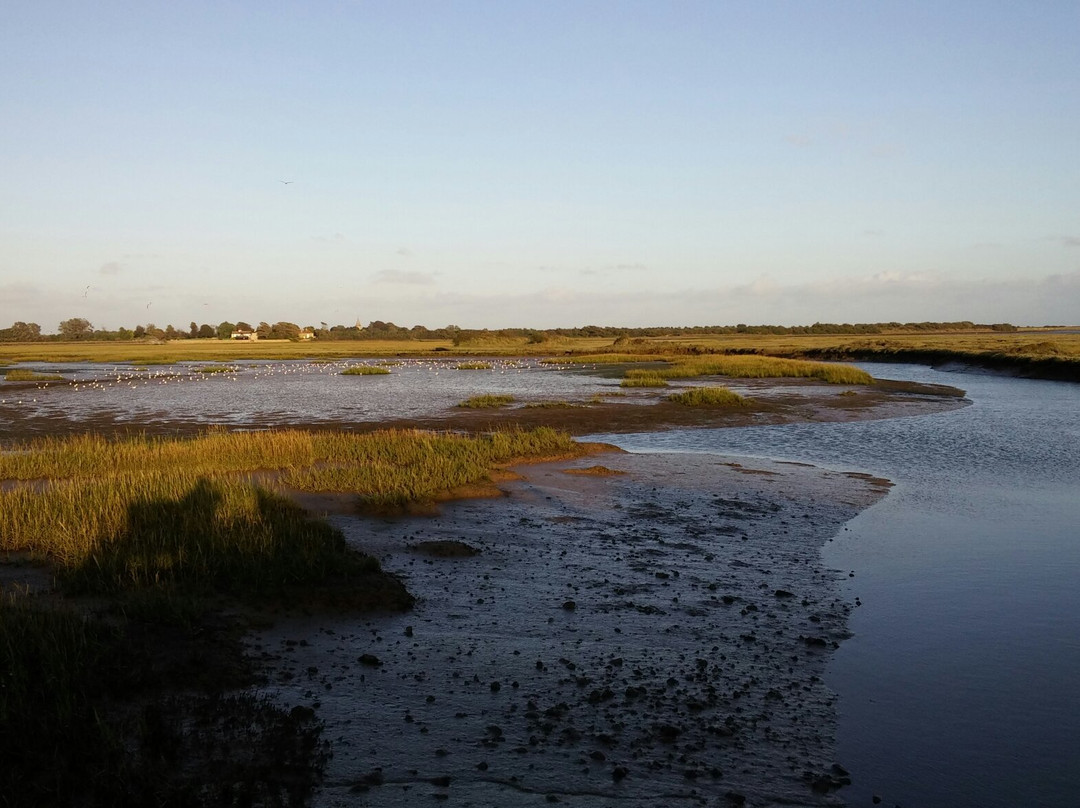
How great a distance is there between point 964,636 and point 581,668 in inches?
180

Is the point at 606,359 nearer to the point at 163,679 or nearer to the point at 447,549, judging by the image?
the point at 447,549

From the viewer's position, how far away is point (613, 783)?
239 inches

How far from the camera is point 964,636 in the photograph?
9.37 metres

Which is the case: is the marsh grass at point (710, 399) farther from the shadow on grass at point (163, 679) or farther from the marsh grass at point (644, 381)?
the shadow on grass at point (163, 679)

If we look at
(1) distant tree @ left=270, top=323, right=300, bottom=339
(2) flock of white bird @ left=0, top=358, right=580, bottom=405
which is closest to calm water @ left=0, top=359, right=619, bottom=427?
(2) flock of white bird @ left=0, top=358, right=580, bottom=405

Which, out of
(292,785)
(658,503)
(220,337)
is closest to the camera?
(292,785)

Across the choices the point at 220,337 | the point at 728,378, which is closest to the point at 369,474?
the point at 728,378

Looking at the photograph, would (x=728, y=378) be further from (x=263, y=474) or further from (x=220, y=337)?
(x=220, y=337)

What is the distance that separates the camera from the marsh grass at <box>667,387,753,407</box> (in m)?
37.0

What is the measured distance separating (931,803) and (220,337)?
195327 mm

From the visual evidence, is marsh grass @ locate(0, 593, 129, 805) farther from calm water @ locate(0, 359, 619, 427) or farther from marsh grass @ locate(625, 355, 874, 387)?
marsh grass @ locate(625, 355, 874, 387)

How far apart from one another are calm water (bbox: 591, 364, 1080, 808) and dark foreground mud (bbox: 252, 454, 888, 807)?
409mm

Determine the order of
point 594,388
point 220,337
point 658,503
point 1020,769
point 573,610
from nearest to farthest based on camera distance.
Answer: point 1020,769 → point 573,610 → point 658,503 → point 594,388 → point 220,337

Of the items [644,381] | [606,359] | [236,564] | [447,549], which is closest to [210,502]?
[236,564]
